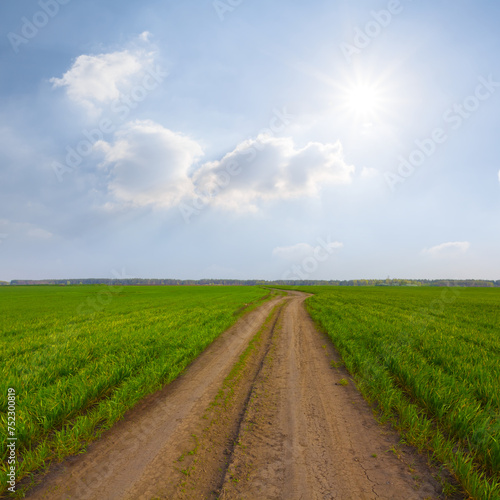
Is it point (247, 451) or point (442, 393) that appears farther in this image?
point (442, 393)

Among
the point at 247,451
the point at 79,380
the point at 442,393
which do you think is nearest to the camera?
the point at 247,451

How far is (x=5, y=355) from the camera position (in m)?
8.22

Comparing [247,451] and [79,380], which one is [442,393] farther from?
[79,380]

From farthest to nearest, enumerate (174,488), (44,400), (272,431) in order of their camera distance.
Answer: (44,400), (272,431), (174,488)

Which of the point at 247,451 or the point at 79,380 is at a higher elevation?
the point at 79,380

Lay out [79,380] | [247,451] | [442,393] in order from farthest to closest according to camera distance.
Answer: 1. [79,380]
2. [442,393]
3. [247,451]

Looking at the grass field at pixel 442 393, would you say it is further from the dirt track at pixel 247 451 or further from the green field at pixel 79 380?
the green field at pixel 79 380

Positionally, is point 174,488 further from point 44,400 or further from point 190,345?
point 190,345

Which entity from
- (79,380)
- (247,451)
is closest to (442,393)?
(247,451)

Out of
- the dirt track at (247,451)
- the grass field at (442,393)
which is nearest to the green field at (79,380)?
the dirt track at (247,451)

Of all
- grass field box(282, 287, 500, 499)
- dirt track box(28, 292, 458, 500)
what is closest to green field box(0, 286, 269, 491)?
dirt track box(28, 292, 458, 500)

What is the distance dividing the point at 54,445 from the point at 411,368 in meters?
7.98

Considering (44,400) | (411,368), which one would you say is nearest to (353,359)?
(411,368)

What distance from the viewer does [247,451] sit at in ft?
12.6
